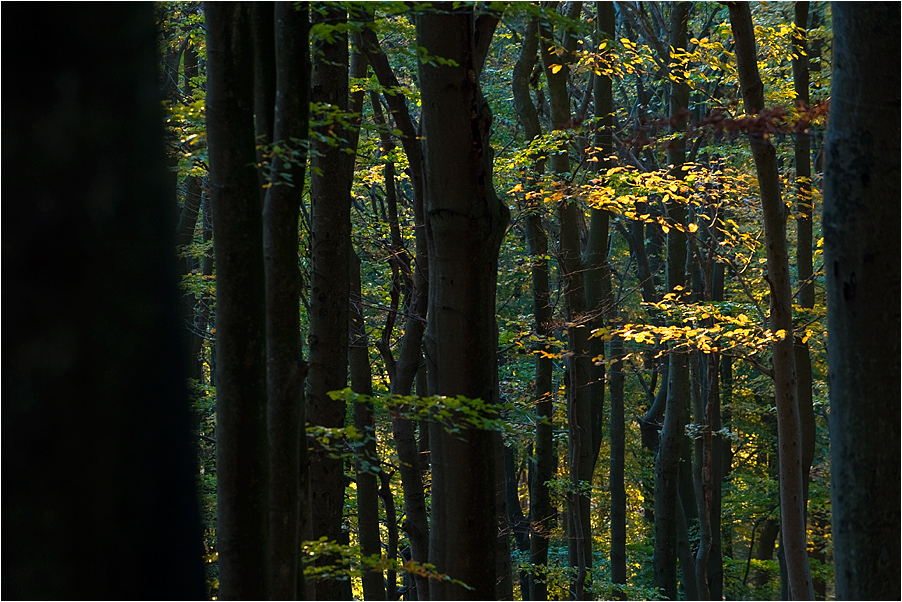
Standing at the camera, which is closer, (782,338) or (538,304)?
(782,338)

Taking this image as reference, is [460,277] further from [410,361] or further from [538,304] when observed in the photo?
[538,304]

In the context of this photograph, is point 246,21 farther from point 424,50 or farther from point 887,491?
point 887,491

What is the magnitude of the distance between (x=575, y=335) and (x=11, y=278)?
11.6 m

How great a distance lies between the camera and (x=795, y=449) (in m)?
8.02

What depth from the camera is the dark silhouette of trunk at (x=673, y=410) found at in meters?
13.8

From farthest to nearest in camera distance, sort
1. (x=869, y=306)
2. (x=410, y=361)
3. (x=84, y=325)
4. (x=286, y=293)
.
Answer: (x=410, y=361)
(x=286, y=293)
(x=869, y=306)
(x=84, y=325)

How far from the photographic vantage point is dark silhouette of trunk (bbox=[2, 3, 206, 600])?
2.09 metres

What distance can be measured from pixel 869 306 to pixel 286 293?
3379 millimetres

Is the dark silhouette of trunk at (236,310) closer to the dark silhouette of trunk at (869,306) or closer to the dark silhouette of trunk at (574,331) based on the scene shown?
the dark silhouette of trunk at (869,306)

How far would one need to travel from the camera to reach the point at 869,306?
4.20 m

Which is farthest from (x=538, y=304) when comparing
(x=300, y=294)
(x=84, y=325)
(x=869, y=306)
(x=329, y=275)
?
(x=84, y=325)

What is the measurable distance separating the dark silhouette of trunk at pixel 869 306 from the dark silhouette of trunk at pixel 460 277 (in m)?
2.20

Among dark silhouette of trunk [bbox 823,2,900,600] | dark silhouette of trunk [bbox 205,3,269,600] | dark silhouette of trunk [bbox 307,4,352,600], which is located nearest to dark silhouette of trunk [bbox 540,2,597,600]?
dark silhouette of trunk [bbox 307,4,352,600]

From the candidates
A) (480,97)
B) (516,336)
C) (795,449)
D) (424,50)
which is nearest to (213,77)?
(424,50)
